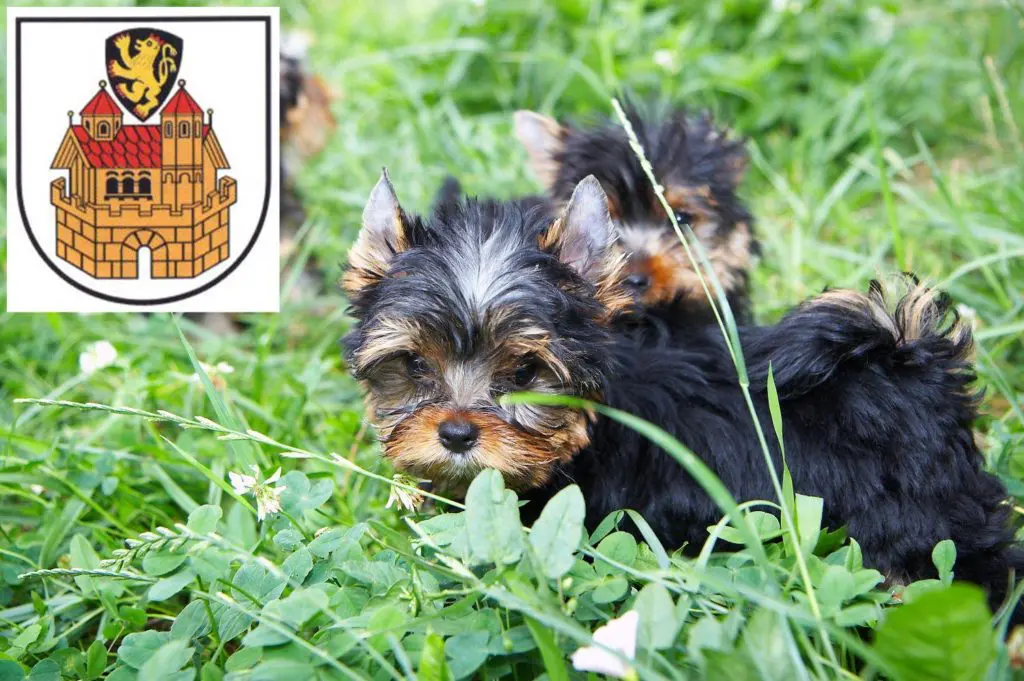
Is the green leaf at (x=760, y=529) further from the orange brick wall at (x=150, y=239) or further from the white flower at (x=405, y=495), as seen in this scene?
the orange brick wall at (x=150, y=239)

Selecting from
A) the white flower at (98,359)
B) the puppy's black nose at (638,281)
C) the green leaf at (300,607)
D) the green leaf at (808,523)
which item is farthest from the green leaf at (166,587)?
the puppy's black nose at (638,281)

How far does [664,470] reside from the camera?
332cm

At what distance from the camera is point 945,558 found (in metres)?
2.76

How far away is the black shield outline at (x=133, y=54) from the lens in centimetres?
317

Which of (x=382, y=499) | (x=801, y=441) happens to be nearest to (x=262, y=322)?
(x=382, y=499)

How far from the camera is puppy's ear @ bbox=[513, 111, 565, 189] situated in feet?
15.9

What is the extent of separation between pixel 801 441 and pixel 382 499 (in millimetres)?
1814

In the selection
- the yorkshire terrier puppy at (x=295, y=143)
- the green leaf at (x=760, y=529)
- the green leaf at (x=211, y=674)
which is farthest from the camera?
the yorkshire terrier puppy at (x=295, y=143)

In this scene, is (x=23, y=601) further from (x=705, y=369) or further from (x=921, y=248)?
(x=921, y=248)

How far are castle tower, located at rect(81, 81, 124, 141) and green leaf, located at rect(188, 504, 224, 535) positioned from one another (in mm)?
1343

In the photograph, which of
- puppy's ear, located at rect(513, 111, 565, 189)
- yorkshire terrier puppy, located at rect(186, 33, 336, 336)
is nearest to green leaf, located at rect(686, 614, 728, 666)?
puppy's ear, located at rect(513, 111, 565, 189)

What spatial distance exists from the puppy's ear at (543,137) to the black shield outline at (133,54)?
204 centimetres

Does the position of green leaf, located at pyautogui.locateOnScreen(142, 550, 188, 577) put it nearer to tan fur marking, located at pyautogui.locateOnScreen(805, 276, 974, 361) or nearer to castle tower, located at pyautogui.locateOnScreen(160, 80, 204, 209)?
castle tower, located at pyautogui.locateOnScreen(160, 80, 204, 209)

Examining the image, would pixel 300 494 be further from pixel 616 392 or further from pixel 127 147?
pixel 127 147
